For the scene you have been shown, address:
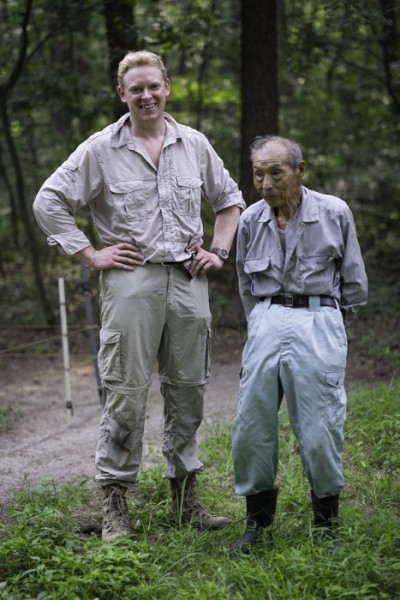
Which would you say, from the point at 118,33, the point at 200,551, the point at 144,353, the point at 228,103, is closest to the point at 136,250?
the point at 144,353

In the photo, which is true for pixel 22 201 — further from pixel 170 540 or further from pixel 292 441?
pixel 170 540

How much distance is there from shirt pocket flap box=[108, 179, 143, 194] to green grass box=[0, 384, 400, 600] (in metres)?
1.56

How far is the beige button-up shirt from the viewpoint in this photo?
3512mm

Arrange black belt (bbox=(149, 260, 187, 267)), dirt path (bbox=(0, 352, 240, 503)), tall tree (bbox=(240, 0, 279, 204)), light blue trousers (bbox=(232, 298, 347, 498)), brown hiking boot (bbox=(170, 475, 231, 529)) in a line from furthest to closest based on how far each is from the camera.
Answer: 1. tall tree (bbox=(240, 0, 279, 204))
2. dirt path (bbox=(0, 352, 240, 503))
3. brown hiking boot (bbox=(170, 475, 231, 529))
4. black belt (bbox=(149, 260, 187, 267))
5. light blue trousers (bbox=(232, 298, 347, 498))

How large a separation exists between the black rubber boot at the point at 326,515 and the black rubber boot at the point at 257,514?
0.67 ft

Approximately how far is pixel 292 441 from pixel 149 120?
2381 millimetres

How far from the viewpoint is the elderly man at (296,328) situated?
10.3 ft

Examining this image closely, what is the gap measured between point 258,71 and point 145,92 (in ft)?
18.6

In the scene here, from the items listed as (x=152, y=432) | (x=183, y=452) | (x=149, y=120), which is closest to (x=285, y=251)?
(x=149, y=120)

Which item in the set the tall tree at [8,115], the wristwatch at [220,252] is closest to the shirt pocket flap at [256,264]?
the wristwatch at [220,252]

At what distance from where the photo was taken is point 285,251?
3305mm

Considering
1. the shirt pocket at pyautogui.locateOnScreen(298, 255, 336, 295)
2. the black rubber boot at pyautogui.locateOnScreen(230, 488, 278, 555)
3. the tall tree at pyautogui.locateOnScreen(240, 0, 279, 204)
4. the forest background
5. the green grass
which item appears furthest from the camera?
the forest background

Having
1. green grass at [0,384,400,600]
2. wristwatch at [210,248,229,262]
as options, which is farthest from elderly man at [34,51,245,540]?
green grass at [0,384,400,600]

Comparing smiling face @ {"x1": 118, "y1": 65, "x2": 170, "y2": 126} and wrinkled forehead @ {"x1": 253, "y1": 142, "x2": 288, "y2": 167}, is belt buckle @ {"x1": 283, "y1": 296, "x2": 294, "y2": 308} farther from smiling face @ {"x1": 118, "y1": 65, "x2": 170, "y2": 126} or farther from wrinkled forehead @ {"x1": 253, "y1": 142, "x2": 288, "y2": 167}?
smiling face @ {"x1": 118, "y1": 65, "x2": 170, "y2": 126}
